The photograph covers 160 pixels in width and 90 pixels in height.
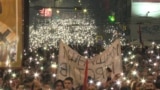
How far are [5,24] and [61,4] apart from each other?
30.1 m

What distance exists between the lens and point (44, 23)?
1227 inches

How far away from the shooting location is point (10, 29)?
4.29 metres

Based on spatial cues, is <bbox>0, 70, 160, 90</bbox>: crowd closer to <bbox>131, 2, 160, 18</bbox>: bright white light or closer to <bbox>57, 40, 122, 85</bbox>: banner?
<bbox>57, 40, 122, 85</bbox>: banner

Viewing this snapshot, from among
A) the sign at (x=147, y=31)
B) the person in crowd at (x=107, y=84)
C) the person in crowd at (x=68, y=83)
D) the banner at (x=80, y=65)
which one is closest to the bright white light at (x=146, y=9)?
the sign at (x=147, y=31)

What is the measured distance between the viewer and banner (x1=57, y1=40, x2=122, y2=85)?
7.17 m

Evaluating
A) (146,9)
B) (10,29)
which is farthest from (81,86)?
(146,9)

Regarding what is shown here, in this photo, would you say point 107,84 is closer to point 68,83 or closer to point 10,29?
point 68,83

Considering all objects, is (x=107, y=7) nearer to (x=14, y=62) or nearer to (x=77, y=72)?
(x=77, y=72)

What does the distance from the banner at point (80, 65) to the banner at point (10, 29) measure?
2.83m

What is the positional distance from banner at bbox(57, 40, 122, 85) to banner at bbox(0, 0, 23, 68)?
283 centimetres

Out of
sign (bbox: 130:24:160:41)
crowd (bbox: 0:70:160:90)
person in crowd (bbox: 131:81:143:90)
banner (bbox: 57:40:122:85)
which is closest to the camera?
crowd (bbox: 0:70:160:90)

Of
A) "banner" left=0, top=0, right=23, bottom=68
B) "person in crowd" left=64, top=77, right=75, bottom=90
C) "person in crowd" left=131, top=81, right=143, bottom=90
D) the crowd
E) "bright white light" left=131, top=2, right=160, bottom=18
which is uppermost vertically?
"bright white light" left=131, top=2, right=160, bottom=18

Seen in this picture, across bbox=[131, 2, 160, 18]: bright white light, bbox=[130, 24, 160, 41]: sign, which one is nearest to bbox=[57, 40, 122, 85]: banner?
bbox=[130, 24, 160, 41]: sign

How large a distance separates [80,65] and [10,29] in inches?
121
